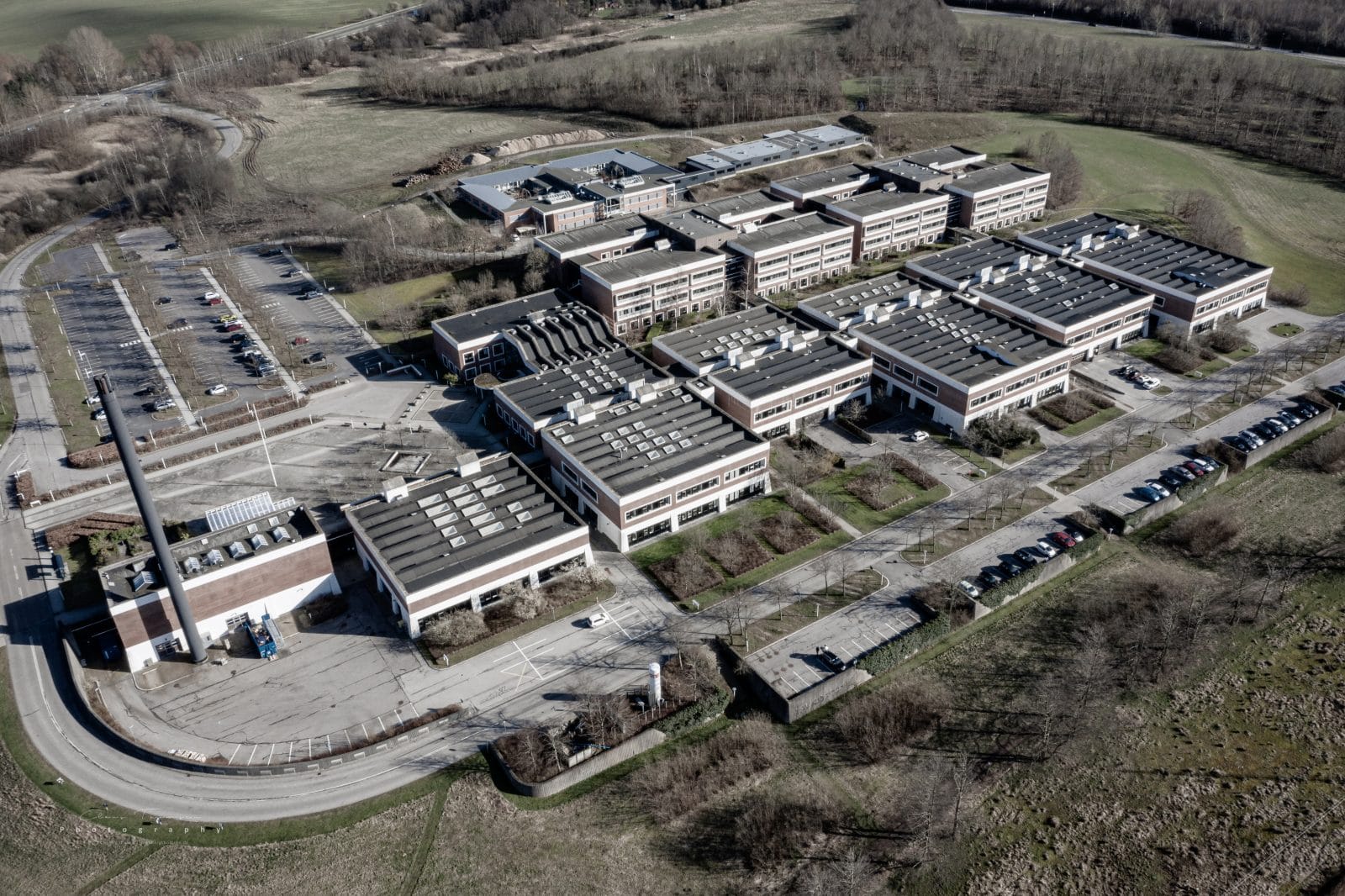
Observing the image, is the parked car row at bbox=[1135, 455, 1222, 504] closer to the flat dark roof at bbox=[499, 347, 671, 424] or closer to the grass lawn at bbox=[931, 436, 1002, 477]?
the grass lawn at bbox=[931, 436, 1002, 477]

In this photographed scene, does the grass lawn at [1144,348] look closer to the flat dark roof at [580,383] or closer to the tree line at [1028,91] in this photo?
the flat dark roof at [580,383]

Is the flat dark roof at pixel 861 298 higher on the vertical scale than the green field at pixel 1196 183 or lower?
higher

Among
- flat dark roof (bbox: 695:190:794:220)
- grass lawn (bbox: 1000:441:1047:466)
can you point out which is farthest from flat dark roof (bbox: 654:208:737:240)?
grass lawn (bbox: 1000:441:1047:466)

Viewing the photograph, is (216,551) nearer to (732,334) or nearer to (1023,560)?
(732,334)

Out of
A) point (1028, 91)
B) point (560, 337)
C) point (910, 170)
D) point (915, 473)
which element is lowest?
point (915, 473)

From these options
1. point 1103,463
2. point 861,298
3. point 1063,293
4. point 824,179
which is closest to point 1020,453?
point 1103,463

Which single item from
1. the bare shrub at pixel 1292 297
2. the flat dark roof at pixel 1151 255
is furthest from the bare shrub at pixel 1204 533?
the bare shrub at pixel 1292 297

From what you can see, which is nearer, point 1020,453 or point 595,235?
point 1020,453
